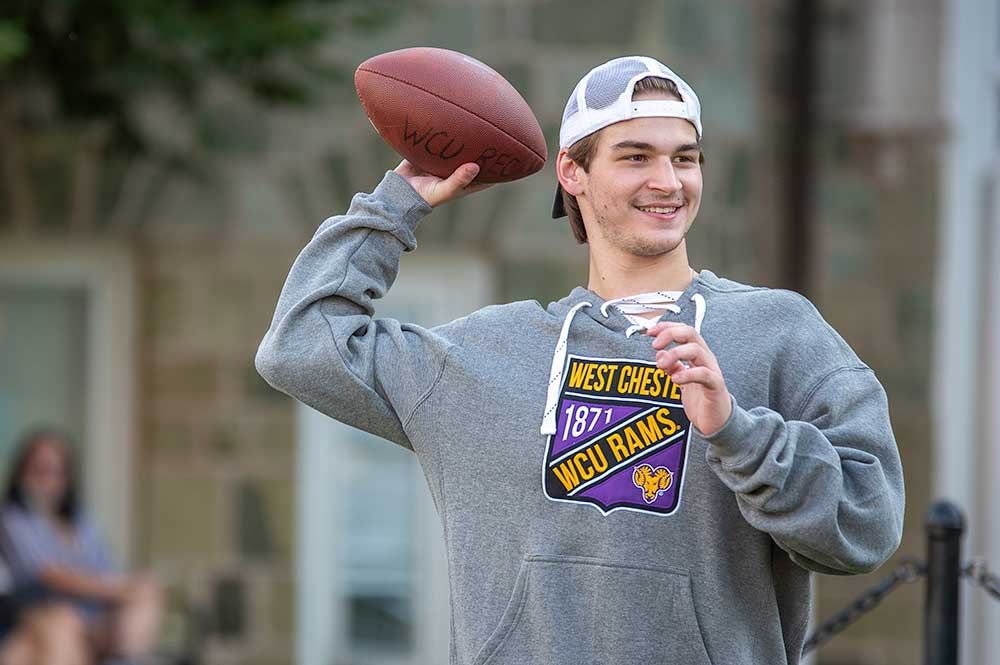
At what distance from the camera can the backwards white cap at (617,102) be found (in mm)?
2463

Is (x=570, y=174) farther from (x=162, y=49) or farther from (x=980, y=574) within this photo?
(x=162, y=49)

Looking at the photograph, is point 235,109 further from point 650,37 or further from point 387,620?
point 387,620

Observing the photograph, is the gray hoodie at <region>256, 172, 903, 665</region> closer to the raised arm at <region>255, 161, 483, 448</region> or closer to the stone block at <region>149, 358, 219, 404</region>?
the raised arm at <region>255, 161, 483, 448</region>

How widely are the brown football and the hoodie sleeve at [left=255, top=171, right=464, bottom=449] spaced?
12 cm

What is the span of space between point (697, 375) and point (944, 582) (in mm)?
1773

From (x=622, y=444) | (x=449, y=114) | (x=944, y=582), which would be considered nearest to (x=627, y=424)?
(x=622, y=444)

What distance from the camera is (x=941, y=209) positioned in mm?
6992

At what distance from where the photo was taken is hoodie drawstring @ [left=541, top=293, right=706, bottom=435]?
243 cm

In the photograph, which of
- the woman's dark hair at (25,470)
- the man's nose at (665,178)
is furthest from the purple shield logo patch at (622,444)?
the woman's dark hair at (25,470)

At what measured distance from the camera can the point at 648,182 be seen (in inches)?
96.3

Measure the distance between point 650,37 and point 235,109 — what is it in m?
1.66

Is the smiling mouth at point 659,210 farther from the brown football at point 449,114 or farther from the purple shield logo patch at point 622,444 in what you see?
the brown football at point 449,114

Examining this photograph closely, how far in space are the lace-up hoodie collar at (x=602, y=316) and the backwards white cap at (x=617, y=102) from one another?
25cm

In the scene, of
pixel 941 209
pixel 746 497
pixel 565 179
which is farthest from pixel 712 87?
pixel 746 497
